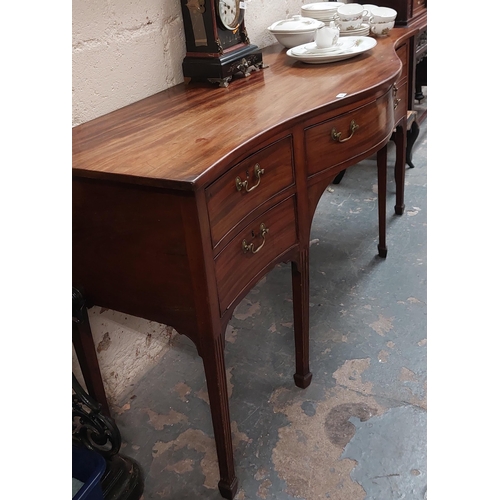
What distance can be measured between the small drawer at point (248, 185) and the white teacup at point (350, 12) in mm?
1141

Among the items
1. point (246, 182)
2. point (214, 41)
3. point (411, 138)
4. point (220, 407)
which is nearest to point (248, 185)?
point (246, 182)

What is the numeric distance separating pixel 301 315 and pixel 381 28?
138 centimetres

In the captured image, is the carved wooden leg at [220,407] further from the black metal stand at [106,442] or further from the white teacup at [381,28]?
the white teacup at [381,28]

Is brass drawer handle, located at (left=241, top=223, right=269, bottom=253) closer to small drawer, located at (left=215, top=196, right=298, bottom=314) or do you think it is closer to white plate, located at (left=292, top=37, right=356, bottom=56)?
small drawer, located at (left=215, top=196, right=298, bottom=314)

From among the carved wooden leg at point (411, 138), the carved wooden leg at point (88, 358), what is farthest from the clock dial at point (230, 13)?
the carved wooden leg at point (411, 138)

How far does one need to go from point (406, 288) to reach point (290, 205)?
103 centimetres

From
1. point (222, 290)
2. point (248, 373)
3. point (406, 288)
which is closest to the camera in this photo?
point (222, 290)

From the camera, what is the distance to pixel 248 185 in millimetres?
1252

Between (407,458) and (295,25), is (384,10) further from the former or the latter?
(407,458)

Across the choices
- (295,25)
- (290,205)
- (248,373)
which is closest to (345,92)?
(290,205)

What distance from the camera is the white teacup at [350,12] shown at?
2.24 metres

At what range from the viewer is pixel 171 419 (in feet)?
5.65

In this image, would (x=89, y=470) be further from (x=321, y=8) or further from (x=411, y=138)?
(x=411, y=138)
